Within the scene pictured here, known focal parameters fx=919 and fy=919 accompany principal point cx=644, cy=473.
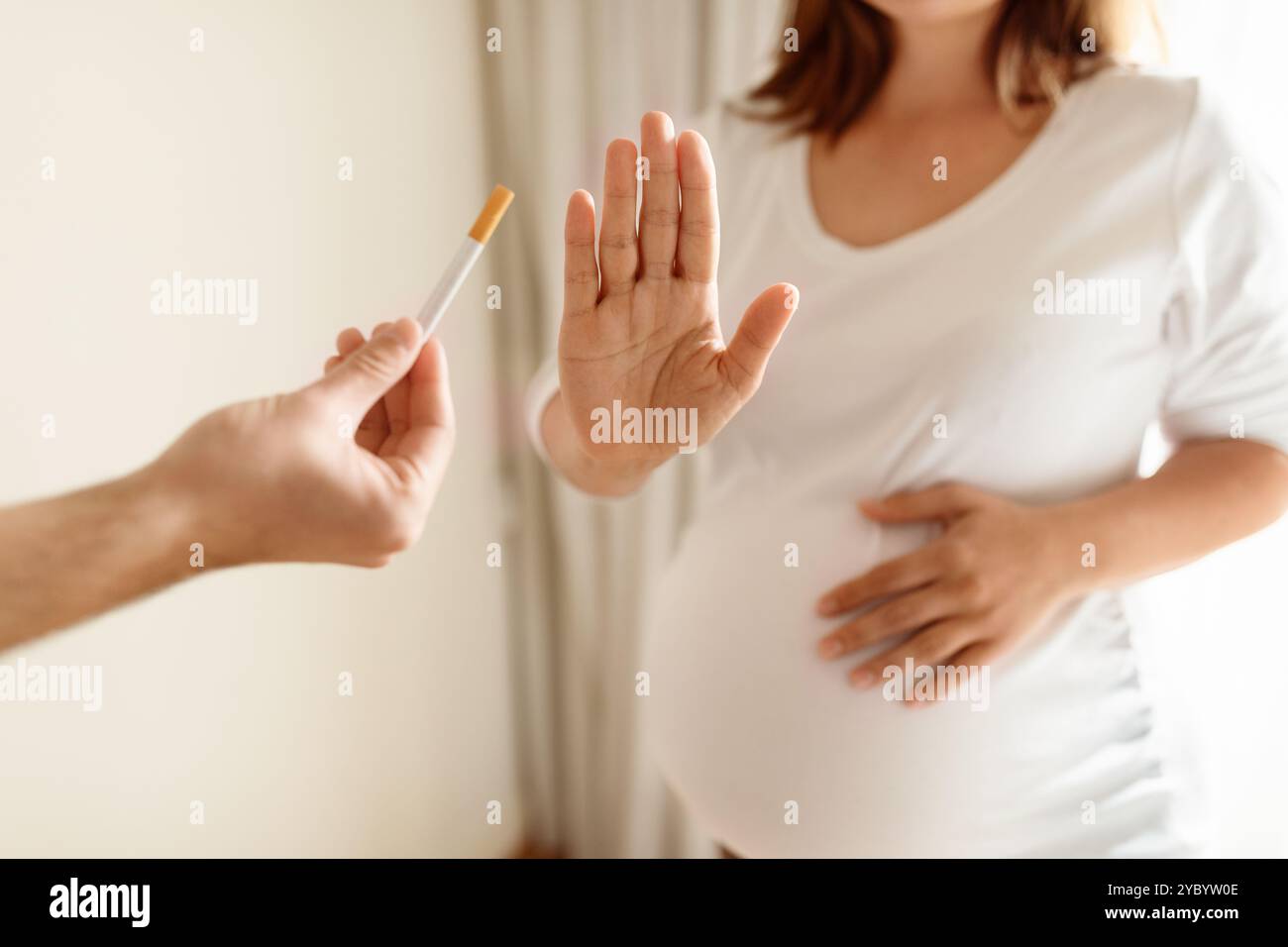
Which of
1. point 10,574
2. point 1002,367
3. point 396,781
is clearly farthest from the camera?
point 396,781

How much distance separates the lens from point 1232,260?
0.64 meters

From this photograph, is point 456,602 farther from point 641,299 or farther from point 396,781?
point 641,299

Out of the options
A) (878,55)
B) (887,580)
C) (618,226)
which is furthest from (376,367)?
(878,55)

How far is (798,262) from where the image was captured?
0.75m

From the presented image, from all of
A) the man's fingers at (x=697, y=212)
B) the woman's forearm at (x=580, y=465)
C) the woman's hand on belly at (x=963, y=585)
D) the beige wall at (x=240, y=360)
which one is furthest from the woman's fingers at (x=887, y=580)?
the beige wall at (x=240, y=360)

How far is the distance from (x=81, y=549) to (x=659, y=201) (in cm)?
39

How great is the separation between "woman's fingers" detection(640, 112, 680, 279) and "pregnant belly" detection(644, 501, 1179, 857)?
0.28 m

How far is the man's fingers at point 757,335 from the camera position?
1.70ft

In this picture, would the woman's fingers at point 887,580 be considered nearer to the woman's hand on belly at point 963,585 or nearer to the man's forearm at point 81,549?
the woman's hand on belly at point 963,585

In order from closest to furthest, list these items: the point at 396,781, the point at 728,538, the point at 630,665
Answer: the point at 728,538, the point at 396,781, the point at 630,665

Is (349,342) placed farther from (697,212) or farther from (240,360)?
(240,360)
